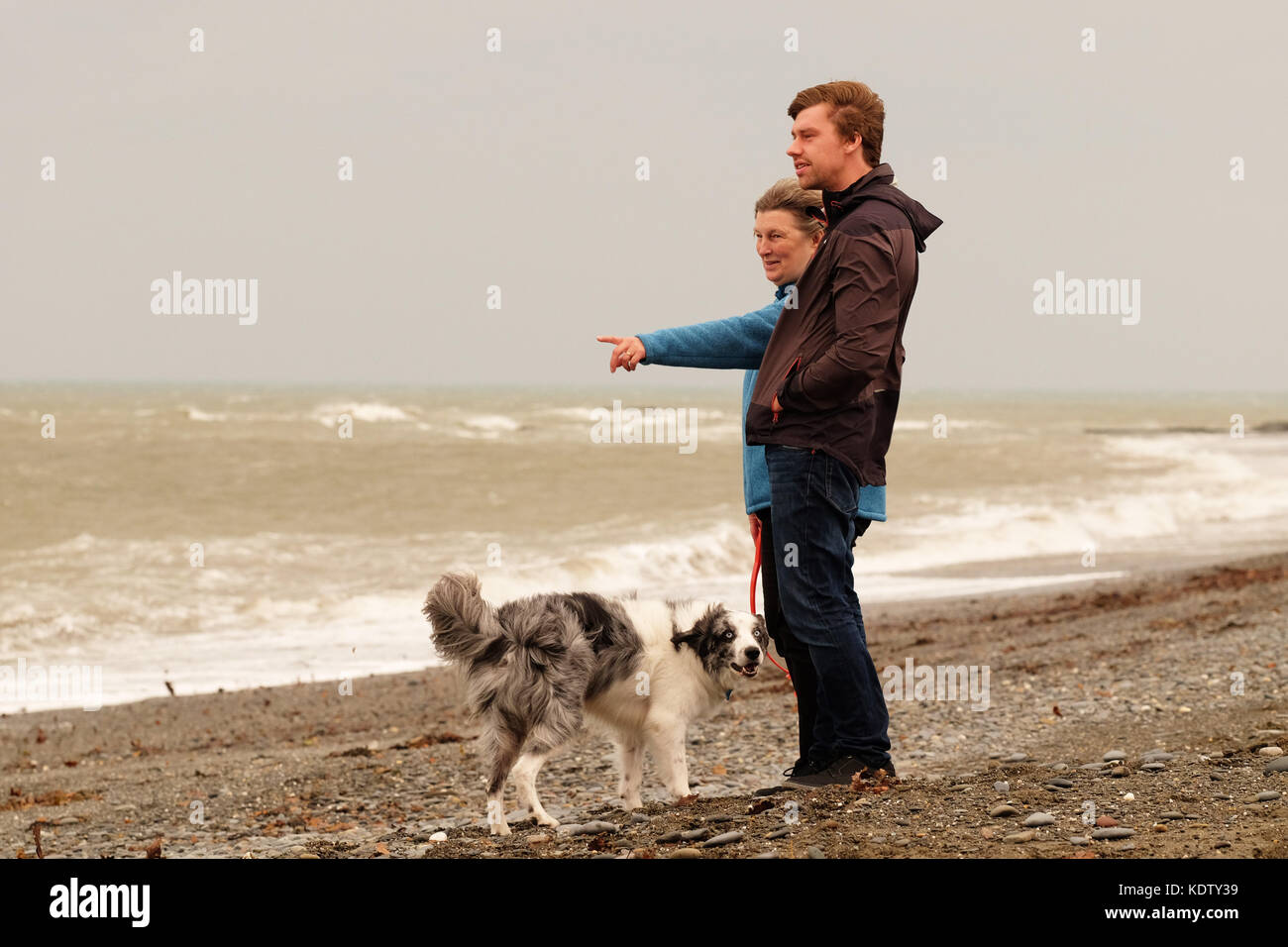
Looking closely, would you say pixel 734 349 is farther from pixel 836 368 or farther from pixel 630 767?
pixel 630 767

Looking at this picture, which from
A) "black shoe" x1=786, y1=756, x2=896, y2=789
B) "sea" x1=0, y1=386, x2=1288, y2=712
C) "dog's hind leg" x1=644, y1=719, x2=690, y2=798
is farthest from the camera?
"sea" x1=0, y1=386, x2=1288, y2=712

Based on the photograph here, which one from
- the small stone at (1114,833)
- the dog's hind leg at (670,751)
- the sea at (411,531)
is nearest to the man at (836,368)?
the small stone at (1114,833)

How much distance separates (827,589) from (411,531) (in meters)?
17.8

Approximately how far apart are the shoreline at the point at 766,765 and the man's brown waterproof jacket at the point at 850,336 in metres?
1.37

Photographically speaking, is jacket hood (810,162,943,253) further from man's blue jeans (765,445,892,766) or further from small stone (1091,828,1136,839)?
small stone (1091,828,1136,839)

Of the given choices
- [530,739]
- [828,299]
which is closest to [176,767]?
[530,739]

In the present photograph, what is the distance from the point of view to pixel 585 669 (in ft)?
18.0

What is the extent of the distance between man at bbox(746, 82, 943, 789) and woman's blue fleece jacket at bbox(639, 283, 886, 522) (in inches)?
13.1

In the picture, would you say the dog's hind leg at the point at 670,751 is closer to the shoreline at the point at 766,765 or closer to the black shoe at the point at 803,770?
the shoreline at the point at 766,765

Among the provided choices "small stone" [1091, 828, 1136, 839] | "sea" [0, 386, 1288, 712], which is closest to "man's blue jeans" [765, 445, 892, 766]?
"small stone" [1091, 828, 1136, 839]

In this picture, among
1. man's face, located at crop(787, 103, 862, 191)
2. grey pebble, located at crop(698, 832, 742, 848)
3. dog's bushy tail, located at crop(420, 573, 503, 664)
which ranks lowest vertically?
grey pebble, located at crop(698, 832, 742, 848)

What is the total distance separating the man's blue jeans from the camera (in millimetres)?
4500
